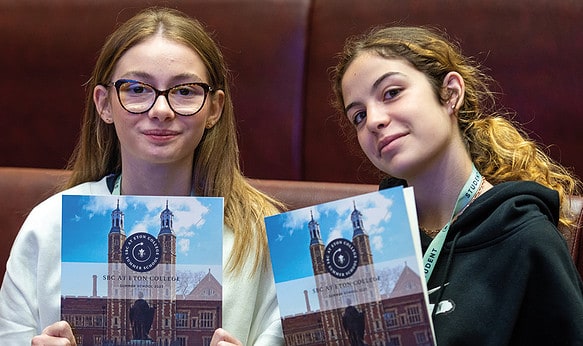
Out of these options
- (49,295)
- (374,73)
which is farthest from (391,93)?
(49,295)

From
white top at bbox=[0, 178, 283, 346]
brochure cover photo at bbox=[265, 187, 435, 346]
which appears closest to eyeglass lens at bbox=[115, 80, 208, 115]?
white top at bbox=[0, 178, 283, 346]

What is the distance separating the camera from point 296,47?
7.34 ft

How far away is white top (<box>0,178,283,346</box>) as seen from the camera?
5.30 feet

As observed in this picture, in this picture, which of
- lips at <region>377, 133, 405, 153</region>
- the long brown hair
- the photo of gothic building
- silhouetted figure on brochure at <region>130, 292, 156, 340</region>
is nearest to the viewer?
the photo of gothic building

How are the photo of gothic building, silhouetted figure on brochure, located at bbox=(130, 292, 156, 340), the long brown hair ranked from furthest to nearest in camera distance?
the long brown hair, silhouetted figure on brochure, located at bbox=(130, 292, 156, 340), the photo of gothic building

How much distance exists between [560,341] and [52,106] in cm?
142

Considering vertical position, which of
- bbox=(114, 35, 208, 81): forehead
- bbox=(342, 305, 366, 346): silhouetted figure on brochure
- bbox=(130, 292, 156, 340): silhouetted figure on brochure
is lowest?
bbox=(342, 305, 366, 346): silhouetted figure on brochure

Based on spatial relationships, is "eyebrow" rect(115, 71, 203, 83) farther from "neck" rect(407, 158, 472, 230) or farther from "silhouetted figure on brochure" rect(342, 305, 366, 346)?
"silhouetted figure on brochure" rect(342, 305, 366, 346)

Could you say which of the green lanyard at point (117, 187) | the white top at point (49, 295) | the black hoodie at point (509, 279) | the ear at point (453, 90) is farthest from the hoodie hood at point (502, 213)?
the green lanyard at point (117, 187)

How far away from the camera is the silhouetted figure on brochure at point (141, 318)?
1431 millimetres

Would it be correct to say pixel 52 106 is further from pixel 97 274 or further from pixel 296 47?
pixel 97 274

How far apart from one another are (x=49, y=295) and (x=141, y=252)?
29cm

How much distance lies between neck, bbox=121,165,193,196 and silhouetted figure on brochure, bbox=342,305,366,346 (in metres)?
0.49

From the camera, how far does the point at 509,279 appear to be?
57.6 inches
